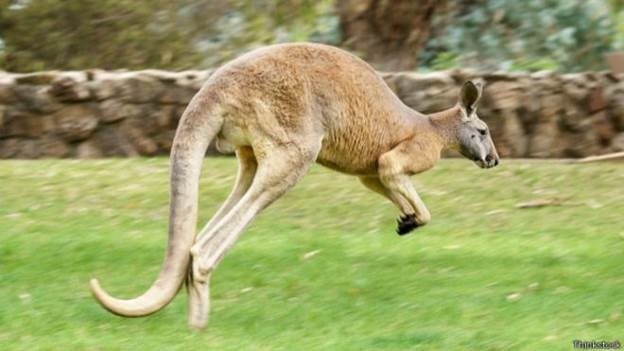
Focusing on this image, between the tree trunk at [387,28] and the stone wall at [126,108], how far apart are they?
1425mm

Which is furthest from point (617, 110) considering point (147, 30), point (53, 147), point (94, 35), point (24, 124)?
point (94, 35)

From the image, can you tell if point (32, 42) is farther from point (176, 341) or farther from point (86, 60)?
point (176, 341)

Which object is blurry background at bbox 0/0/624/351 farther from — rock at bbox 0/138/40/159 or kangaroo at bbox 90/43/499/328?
kangaroo at bbox 90/43/499/328

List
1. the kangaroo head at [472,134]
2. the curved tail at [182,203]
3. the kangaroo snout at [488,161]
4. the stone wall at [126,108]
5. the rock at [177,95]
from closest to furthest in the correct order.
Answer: the curved tail at [182,203]
the kangaroo head at [472,134]
the kangaroo snout at [488,161]
the stone wall at [126,108]
the rock at [177,95]

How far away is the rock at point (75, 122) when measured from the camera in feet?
42.0

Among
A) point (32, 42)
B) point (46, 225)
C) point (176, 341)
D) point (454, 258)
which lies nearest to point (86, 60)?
point (32, 42)

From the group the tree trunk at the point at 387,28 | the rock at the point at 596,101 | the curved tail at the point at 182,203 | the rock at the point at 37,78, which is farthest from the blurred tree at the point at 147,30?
the curved tail at the point at 182,203

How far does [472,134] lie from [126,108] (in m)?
5.18

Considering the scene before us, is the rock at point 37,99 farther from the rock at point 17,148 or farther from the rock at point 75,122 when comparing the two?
the rock at point 17,148

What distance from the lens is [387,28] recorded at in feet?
47.4

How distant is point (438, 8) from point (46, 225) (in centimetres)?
668

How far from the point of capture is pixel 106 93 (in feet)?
42.2

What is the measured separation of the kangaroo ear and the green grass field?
41.3 inches

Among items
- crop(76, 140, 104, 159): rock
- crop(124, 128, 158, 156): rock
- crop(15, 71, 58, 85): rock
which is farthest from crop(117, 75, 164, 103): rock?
crop(15, 71, 58, 85): rock
